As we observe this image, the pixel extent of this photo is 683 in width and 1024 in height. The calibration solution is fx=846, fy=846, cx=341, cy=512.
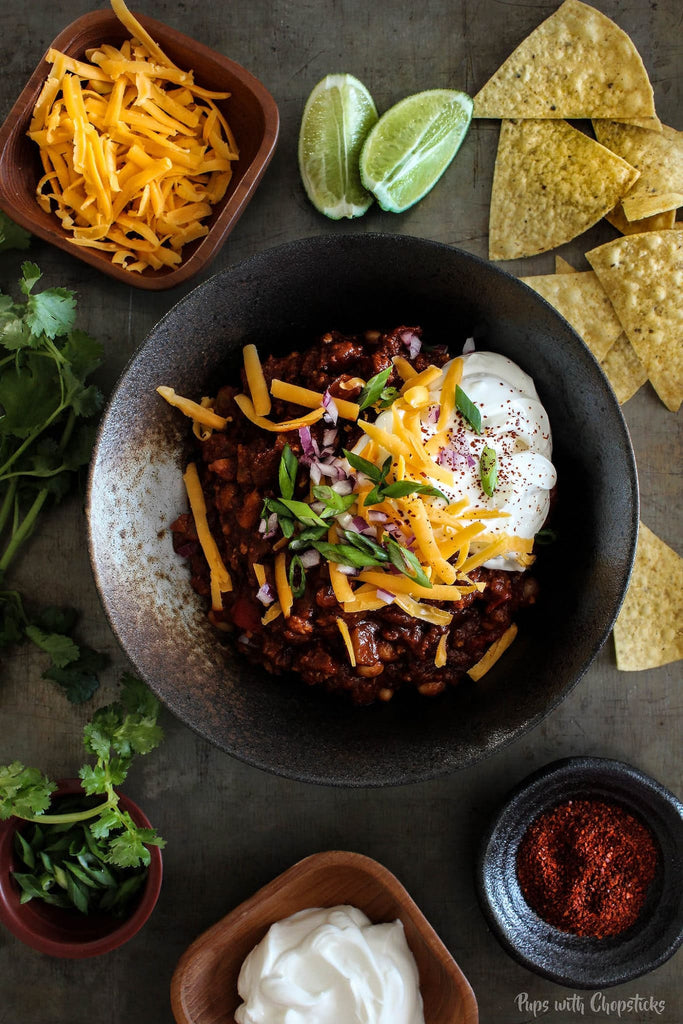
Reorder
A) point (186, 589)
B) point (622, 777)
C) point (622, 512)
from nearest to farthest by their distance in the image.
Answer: point (622, 512), point (186, 589), point (622, 777)

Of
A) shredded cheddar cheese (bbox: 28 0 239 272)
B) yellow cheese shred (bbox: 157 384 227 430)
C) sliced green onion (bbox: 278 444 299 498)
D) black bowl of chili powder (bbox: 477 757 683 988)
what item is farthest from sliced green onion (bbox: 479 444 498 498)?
shredded cheddar cheese (bbox: 28 0 239 272)

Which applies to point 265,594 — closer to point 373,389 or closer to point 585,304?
point 373,389

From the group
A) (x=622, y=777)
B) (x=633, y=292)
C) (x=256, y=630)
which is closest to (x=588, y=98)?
(x=633, y=292)

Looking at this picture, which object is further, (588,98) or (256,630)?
(588,98)

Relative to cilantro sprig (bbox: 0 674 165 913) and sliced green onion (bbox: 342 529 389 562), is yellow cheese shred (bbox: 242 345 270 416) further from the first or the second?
cilantro sprig (bbox: 0 674 165 913)

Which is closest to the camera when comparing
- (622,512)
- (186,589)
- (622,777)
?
(622,512)

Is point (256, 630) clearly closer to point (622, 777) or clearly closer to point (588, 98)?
point (622, 777)
